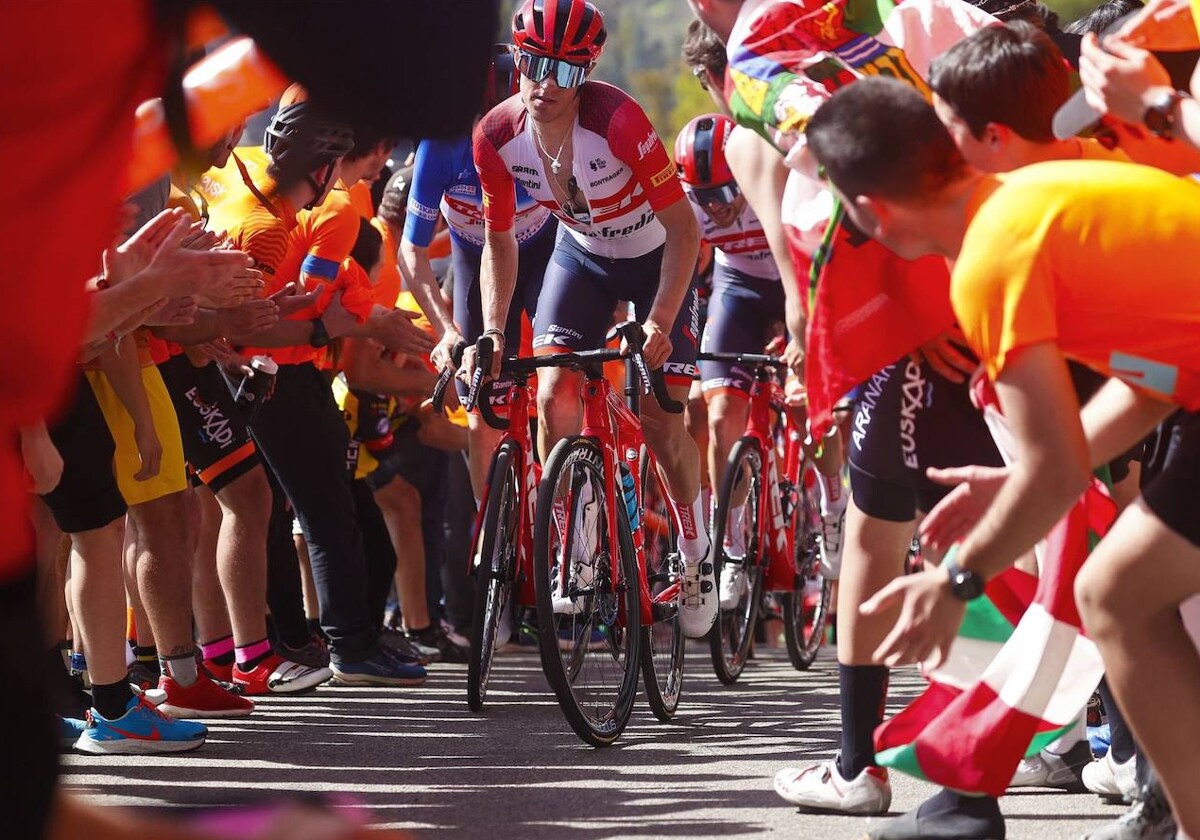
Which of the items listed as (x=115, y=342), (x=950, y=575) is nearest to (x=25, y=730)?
(x=950, y=575)

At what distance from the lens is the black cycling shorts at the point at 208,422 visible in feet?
23.0

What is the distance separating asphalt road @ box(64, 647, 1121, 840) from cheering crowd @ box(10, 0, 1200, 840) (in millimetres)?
198

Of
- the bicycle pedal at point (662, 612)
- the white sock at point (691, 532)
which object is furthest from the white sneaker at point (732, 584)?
the bicycle pedal at point (662, 612)

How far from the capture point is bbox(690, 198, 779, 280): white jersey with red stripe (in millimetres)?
8711

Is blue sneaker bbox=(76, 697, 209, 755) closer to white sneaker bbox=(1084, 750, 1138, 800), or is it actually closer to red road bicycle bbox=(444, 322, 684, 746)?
red road bicycle bbox=(444, 322, 684, 746)

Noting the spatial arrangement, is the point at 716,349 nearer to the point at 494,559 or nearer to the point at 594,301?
the point at 594,301

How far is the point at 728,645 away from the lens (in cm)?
855

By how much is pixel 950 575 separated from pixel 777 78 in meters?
1.69

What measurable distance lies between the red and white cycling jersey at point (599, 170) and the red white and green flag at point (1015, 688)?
313 centimetres

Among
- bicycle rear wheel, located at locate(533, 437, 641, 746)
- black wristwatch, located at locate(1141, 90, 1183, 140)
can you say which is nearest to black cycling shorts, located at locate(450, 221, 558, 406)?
bicycle rear wheel, located at locate(533, 437, 641, 746)

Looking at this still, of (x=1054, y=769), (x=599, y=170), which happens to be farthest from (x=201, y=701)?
(x=1054, y=769)

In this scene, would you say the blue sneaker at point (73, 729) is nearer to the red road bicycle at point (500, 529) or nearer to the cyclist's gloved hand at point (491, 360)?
the red road bicycle at point (500, 529)

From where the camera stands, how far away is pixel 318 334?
7.51 m

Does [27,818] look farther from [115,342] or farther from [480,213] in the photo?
[480,213]
